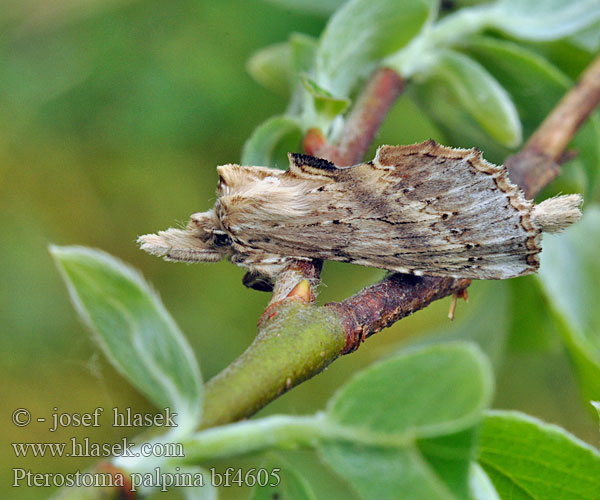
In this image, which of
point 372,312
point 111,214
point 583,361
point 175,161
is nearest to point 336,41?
point 372,312

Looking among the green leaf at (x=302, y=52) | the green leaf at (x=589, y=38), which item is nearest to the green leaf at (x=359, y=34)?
the green leaf at (x=302, y=52)

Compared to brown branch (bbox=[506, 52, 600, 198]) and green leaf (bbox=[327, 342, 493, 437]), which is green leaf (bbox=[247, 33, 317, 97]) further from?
green leaf (bbox=[327, 342, 493, 437])

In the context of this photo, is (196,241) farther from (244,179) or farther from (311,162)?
(311,162)

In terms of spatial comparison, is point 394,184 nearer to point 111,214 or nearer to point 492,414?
point 492,414

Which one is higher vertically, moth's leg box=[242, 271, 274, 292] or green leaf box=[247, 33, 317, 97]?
green leaf box=[247, 33, 317, 97]

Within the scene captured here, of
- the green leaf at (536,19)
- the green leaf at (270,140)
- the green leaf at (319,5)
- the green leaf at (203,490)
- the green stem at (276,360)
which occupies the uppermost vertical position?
the green leaf at (319,5)

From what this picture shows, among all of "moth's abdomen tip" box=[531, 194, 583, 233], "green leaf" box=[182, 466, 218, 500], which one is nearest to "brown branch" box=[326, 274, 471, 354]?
"moth's abdomen tip" box=[531, 194, 583, 233]

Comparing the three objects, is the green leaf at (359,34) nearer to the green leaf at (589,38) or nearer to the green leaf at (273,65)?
the green leaf at (273,65)
